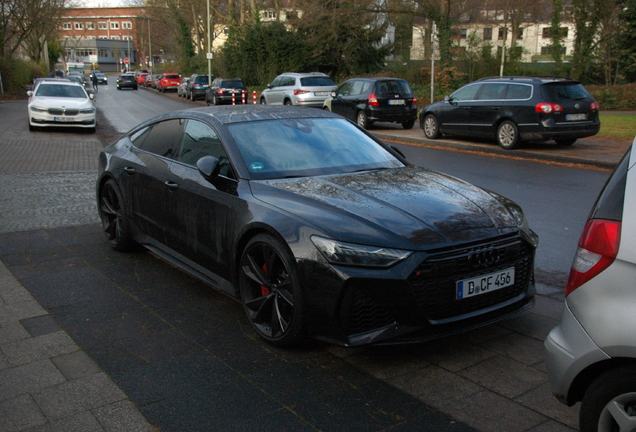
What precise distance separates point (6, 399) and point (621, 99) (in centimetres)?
3127

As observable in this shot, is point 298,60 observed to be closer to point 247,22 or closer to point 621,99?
point 247,22

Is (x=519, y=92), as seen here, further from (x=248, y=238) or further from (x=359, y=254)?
(x=359, y=254)

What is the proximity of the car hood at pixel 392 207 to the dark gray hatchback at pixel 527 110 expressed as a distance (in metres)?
10.8

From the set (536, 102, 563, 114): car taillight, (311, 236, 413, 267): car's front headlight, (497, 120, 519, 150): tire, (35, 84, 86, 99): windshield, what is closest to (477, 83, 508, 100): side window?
(497, 120, 519, 150): tire

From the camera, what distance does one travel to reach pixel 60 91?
21344 mm

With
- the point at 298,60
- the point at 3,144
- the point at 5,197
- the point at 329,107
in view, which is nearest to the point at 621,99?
the point at 329,107


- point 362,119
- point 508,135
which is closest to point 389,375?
point 508,135

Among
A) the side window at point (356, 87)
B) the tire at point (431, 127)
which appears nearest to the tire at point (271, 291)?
the tire at point (431, 127)

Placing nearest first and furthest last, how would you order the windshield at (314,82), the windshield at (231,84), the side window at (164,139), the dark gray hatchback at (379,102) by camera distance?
the side window at (164,139)
the dark gray hatchback at (379,102)
the windshield at (314,82)
the windshield at (231,84)

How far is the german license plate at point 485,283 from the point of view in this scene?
365 cm

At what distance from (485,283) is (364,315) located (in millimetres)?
776

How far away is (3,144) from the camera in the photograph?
55.0ft

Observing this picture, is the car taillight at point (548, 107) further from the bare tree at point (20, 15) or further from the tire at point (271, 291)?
the bare tree at point (20, 15)

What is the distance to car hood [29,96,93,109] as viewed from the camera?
1998 cm
